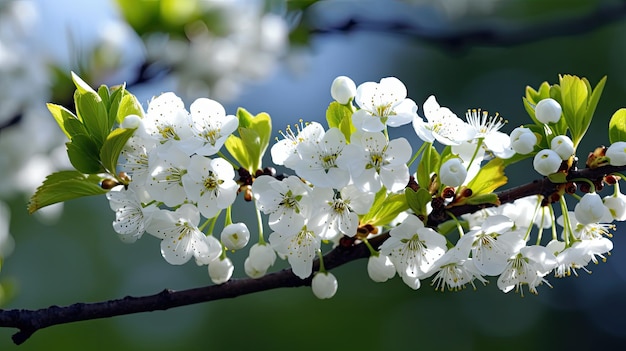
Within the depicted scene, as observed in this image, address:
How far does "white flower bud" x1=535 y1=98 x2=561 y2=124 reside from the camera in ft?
4.02

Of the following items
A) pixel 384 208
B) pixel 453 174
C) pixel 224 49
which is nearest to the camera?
pixel 453 174

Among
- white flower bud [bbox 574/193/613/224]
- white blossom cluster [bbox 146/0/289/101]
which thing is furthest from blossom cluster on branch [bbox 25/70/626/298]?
white blossom cluster [bbox 146/0/289/101]

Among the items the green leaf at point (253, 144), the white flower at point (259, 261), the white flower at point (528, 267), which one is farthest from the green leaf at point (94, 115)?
the white flower at point (528, 267)

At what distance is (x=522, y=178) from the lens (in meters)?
9.04

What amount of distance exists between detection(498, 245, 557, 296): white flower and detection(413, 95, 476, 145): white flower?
0.22 m

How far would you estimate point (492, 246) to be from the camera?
1.24 metres

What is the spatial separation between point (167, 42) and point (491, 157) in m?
1.67

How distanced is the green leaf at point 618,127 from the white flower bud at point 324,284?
549 millimetres

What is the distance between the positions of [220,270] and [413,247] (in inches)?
13.4

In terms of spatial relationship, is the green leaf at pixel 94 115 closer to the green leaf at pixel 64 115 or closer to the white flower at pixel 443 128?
the green leaf at pixel 64 115

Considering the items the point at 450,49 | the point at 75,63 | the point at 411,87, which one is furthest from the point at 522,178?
the point at 75,63

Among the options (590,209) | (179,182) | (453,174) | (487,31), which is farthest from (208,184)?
(487,31)

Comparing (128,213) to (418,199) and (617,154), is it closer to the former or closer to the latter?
(418,199)

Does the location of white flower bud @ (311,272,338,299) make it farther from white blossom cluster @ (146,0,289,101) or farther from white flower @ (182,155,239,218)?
white blossom cluster @ (146,0,289,101)
